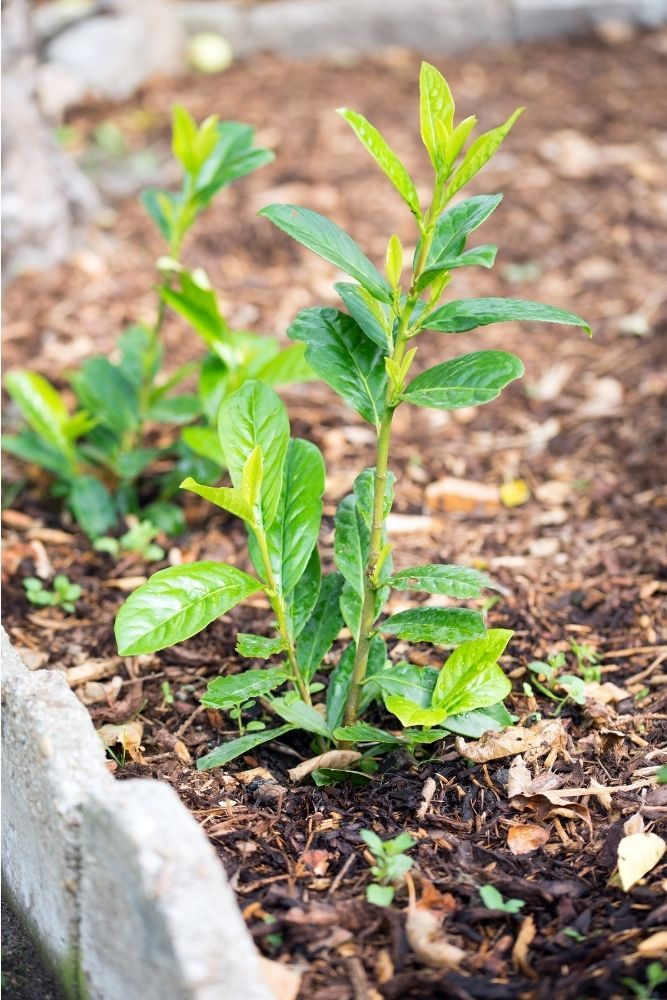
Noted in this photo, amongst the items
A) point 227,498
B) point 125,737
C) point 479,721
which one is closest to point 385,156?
point 227,498

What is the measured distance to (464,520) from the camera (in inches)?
129

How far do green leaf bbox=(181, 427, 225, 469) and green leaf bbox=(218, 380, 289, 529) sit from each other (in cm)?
70

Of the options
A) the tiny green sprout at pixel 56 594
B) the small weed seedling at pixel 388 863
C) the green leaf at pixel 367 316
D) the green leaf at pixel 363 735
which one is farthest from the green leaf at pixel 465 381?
the tiny green sprout at pixel 56 594

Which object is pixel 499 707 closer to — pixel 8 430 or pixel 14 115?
pixel 8 430

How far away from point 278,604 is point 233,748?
314 millimetres

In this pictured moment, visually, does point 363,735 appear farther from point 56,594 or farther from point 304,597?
point 56,594

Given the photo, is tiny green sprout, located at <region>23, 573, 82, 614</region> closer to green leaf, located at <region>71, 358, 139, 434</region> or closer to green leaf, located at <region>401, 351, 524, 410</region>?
green leaf, located at <region>71, 358, 139, 434</region>

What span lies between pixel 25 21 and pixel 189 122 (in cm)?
179

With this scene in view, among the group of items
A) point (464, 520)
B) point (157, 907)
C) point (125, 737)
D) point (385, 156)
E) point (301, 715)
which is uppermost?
point (385, 156)

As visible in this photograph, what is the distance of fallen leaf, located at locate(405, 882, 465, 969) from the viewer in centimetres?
175

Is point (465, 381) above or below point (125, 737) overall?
above

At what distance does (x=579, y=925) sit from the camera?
1829mm

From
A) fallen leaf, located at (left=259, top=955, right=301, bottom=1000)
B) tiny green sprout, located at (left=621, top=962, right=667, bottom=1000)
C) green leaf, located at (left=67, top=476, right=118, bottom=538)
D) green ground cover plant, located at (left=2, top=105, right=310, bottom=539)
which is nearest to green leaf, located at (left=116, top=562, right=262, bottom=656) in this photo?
fallen leaf, located at (left=259, top=955, right=301, bottom=1000)

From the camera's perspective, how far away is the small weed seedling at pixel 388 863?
6.09ft
